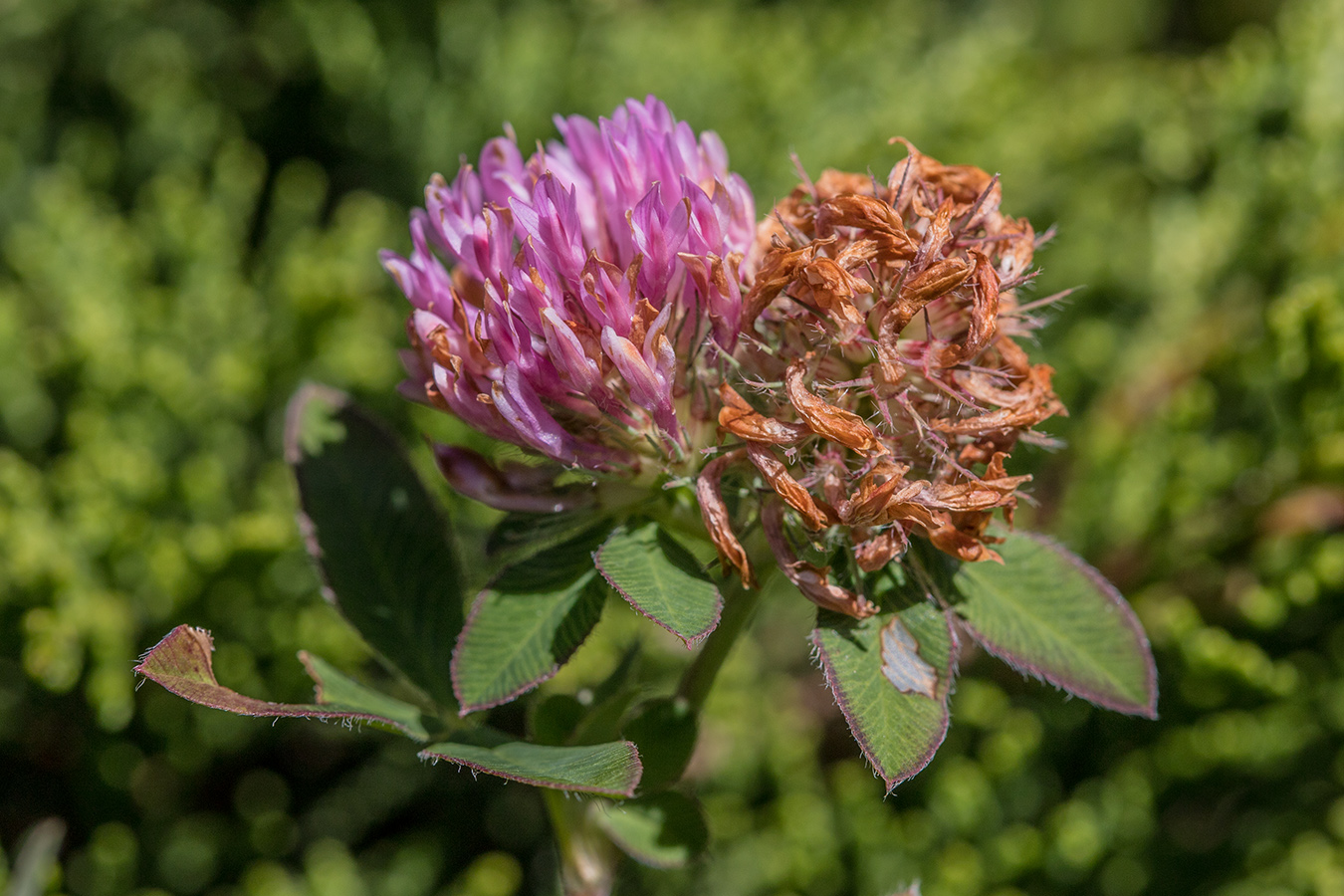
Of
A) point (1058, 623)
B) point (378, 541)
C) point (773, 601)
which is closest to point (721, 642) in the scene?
point (1058, 623)

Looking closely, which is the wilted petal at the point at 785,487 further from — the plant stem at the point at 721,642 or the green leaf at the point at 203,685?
the green leaf at the point at 203,685

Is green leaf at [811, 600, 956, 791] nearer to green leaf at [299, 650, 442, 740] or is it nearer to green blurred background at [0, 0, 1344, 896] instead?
green leaf at [299, 650, 442, 740]

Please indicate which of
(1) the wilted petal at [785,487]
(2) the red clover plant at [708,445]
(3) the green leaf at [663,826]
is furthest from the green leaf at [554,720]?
(1) the wilted petal at [785,487]

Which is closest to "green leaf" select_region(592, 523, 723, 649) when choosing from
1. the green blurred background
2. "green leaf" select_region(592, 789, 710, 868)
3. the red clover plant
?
the red clover plant

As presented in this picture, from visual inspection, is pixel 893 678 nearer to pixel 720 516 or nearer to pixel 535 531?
pixel 720 516

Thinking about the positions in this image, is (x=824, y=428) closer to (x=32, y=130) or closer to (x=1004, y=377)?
(x=1004, y=377)

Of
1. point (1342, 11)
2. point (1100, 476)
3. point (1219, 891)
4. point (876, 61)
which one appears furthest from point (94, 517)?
point (1342, 11)

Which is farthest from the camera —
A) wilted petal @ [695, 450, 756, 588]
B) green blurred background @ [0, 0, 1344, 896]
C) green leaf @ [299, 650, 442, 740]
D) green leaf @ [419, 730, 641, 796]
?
green blurred background @ [0, 0, 1344, 896]
